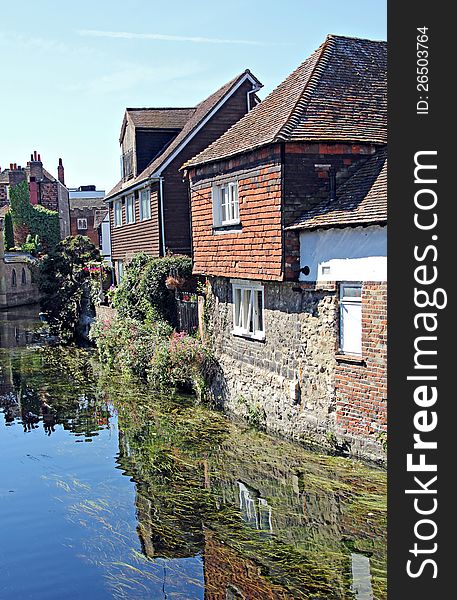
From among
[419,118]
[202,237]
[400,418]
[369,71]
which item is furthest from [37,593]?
[369,71]

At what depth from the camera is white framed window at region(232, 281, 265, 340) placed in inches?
674

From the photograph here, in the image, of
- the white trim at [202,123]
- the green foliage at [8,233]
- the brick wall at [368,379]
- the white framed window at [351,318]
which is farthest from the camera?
the green foliage at [8,233]

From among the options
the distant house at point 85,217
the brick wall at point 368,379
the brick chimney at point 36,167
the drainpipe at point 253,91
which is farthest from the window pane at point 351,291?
the distant house at point 85,217

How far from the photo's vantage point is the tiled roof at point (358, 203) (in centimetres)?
1295

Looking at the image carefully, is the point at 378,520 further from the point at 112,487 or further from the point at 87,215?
the point at 87,215

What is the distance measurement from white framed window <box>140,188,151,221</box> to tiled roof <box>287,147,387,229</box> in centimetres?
1524

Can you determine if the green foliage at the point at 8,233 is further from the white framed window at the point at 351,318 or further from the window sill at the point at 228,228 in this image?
the white framed window at the point at 351,318

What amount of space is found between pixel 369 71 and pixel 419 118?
11.0 metres

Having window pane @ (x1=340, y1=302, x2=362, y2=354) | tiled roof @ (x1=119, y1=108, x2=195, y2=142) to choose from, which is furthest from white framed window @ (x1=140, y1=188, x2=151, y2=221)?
window pane @ (x1=340, y1=302, x2=362, y2=354)

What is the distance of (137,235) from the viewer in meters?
31.2

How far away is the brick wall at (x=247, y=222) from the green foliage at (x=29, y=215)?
47635mm

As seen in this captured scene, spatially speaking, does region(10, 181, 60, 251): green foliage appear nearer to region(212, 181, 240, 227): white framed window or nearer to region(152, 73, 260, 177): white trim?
region(152, 73, 260, 177): white trim

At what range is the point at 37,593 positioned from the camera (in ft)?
31.4

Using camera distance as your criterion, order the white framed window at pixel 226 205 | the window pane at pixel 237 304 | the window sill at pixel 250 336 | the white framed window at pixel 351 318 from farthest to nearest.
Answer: the window pane at pixel 237 304 < the white framed window at pixel 226 205 < the window sill at pixel 250 336 < the white framed window at pixel 351 318
